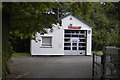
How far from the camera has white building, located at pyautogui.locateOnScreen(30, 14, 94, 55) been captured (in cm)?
1766

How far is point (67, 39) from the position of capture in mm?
19031

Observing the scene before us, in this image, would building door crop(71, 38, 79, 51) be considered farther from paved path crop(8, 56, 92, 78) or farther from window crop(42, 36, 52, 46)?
paved path crop(8, 56, 92, 78)

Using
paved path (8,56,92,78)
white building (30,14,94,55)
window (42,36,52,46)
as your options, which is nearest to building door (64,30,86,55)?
white building (30,14,94,55)

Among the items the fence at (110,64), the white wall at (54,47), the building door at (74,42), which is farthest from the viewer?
the building door at (74,42)

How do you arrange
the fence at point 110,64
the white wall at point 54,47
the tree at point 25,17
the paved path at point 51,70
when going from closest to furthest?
the fence at point 110,64 → the tree at point 25,17 → the paved path at point 51,70 → the white wall at point 54,47

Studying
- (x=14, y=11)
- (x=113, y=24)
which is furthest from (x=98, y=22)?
(x=14, y=11)

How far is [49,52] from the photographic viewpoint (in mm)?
17688

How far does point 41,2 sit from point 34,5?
1.13ft

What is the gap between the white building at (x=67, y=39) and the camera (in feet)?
57.9

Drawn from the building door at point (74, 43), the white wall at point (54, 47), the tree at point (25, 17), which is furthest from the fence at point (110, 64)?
the building door at point (74, 43)

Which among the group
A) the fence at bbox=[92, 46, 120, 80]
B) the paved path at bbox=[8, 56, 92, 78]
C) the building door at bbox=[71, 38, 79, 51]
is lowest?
the paved path at bbox=[8, 56, 92, 78]

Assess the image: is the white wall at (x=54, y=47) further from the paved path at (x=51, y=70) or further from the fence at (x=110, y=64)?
the fence at (x=110, y=64)

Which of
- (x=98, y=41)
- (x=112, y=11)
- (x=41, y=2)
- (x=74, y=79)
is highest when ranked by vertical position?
(x=112, y=11)

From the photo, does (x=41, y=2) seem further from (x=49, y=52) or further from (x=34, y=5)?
(x=49, y=52)
